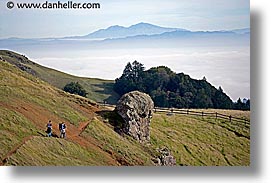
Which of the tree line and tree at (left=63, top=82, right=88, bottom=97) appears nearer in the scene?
the tree line

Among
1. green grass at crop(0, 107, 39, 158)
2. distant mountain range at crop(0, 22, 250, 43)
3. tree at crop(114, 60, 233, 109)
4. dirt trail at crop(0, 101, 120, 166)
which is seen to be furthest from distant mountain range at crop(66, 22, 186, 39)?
green grass at crop(0, 107, 39, 158)

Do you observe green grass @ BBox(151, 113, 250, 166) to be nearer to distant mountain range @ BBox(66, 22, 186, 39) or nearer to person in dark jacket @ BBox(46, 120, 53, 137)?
distant mountain range @ BBox(66, 22, 186, 39)

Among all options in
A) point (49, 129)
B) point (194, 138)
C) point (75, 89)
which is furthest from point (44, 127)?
point (194, 138)

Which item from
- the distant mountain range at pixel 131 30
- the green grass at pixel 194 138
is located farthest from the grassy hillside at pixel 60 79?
the green grass at pixel 194 138

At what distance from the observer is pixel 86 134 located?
8094 mm

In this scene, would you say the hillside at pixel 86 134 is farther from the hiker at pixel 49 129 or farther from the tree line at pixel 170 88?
the tree line at pixel 170 88

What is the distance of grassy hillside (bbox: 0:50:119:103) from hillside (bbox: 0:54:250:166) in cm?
7

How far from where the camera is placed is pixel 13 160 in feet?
25.8

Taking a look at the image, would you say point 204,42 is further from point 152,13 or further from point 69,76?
point 69,76

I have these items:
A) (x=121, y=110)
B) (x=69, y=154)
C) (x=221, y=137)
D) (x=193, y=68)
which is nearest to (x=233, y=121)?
(x=221, y=137)

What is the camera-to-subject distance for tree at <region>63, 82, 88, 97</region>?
8227 mm

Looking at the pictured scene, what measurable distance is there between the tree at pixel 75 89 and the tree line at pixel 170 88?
39 cm

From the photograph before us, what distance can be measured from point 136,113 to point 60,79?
38.3 inches

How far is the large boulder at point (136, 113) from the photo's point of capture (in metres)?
8.18
